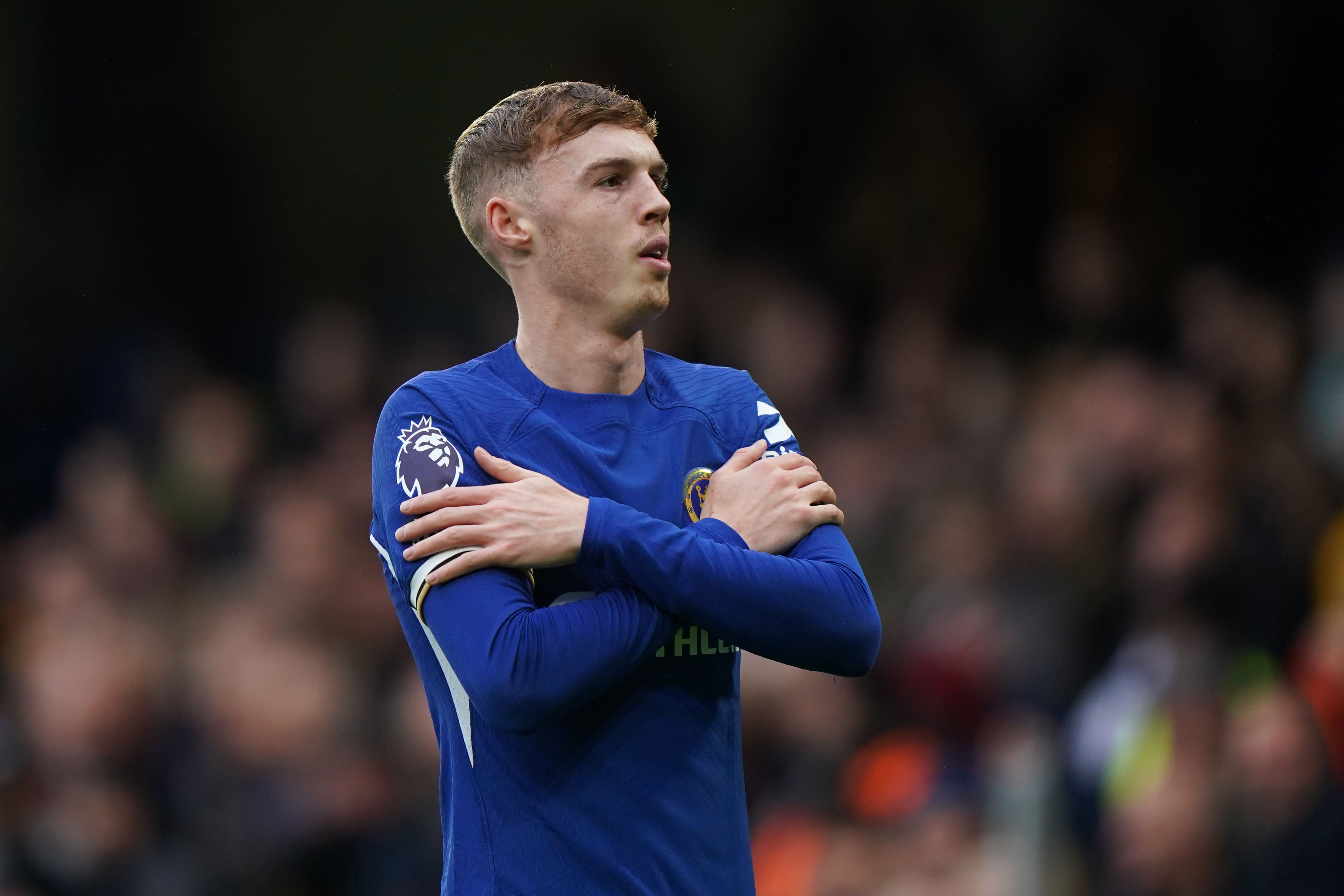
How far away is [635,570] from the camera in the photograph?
1.98m

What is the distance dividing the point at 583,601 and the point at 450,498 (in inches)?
9.9

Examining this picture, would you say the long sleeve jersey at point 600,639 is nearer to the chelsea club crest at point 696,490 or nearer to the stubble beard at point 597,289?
the chelsea club crest at point 696,490

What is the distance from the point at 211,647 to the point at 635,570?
5265 millimetres

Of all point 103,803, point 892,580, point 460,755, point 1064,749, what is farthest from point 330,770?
point 460,755

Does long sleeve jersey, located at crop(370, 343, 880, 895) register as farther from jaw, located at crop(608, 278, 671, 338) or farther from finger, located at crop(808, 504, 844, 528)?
→ jaw, located at crop(608, 278, 671, 338)

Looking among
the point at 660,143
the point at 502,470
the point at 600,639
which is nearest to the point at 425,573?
the point at 502,470

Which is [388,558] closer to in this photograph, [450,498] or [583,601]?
[450,498]

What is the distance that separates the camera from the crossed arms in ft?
6.34

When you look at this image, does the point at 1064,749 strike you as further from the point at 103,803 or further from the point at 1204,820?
the point at 103,803

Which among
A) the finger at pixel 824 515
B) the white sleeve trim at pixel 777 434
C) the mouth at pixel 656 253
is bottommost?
the finger at pixel 824 515

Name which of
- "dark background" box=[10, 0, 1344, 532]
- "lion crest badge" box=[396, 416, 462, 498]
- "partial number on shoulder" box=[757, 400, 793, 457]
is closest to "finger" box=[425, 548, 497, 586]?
"lion crest badge" box=[396, 416, 462, 498]

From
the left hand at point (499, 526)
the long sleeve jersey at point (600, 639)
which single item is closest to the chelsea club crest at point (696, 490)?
the long sleeve jersey at point (600, 639)

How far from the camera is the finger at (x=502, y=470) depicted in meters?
2.08

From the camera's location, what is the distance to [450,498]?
205cm
